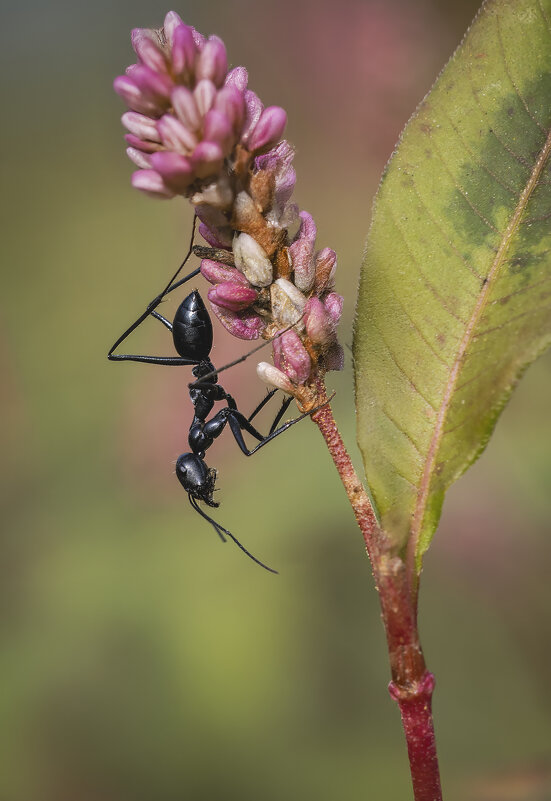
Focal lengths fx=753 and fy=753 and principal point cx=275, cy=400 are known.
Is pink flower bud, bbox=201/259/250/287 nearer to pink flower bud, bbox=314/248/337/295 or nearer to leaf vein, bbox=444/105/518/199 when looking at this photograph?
pink flower bud, bbox=314/248/337/295

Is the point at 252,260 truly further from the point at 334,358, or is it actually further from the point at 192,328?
the point at 192,328

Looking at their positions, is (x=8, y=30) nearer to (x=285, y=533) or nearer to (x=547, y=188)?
(x=285, y=533)

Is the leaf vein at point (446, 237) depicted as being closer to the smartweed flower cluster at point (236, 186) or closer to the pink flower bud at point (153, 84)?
the smartweed flower cluster at point (236, 186)

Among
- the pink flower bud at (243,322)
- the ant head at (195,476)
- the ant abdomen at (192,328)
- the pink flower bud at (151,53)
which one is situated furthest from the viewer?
the ant head at (195,476)

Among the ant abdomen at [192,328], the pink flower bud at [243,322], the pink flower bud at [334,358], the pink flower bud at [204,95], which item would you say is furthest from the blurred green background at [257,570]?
the pink flower bud at [204,95]

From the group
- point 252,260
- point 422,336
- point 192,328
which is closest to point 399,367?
point 422,336

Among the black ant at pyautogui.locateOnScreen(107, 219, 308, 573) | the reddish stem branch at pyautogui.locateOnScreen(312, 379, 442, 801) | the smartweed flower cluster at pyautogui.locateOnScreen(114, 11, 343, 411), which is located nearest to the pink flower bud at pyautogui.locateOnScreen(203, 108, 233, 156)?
the smartweed flower cluster at pyautogui.locateOnScreen(114, 11, 343, 411)
